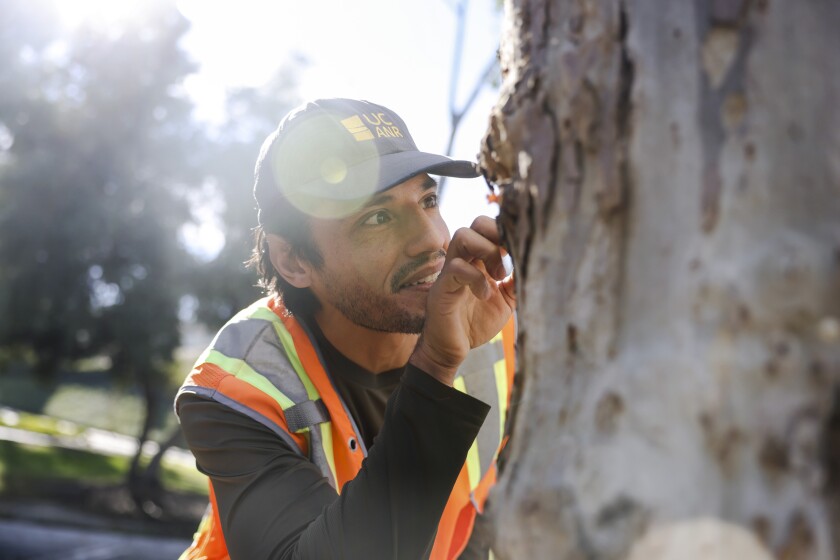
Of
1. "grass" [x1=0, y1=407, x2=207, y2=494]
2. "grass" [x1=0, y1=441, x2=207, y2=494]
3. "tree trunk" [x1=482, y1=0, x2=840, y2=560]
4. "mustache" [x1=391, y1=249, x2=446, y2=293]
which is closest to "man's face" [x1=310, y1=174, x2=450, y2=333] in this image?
"mustache" [x1=391, y1=249, x2=446, y2=293]

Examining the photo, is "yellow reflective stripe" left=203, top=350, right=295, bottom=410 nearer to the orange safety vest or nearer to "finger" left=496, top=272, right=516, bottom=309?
the orange safety vest

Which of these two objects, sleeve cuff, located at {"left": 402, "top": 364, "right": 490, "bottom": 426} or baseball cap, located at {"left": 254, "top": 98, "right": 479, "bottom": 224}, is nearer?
sleeve cuff, located at {"left": 402, "top": 364, "right": 490, "bottom": 426}

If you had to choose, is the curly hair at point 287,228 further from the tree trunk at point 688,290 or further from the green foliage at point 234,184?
the green foliage at point 234,184

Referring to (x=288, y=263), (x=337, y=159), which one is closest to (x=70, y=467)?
(x=288, y=263)

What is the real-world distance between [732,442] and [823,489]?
4.1 inches

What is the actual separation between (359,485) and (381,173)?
3.40 feet

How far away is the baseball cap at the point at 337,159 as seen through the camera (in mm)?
2502

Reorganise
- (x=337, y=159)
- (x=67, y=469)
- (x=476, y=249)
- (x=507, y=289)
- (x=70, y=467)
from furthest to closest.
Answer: (x=70, y=467) < (x=67, y=469) < (x=337, y=159) < (x=507, y=289) < (x=476, y=249)

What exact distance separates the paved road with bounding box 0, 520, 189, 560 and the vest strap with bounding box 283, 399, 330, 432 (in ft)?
31.8

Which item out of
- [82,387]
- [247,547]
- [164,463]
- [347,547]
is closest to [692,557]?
[347,547]

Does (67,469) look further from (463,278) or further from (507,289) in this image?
(463,278)

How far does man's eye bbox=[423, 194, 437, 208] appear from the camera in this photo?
258cm

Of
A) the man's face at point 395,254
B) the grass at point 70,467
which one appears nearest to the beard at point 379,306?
the man's face at point 395,254

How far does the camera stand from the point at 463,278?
181 cm
